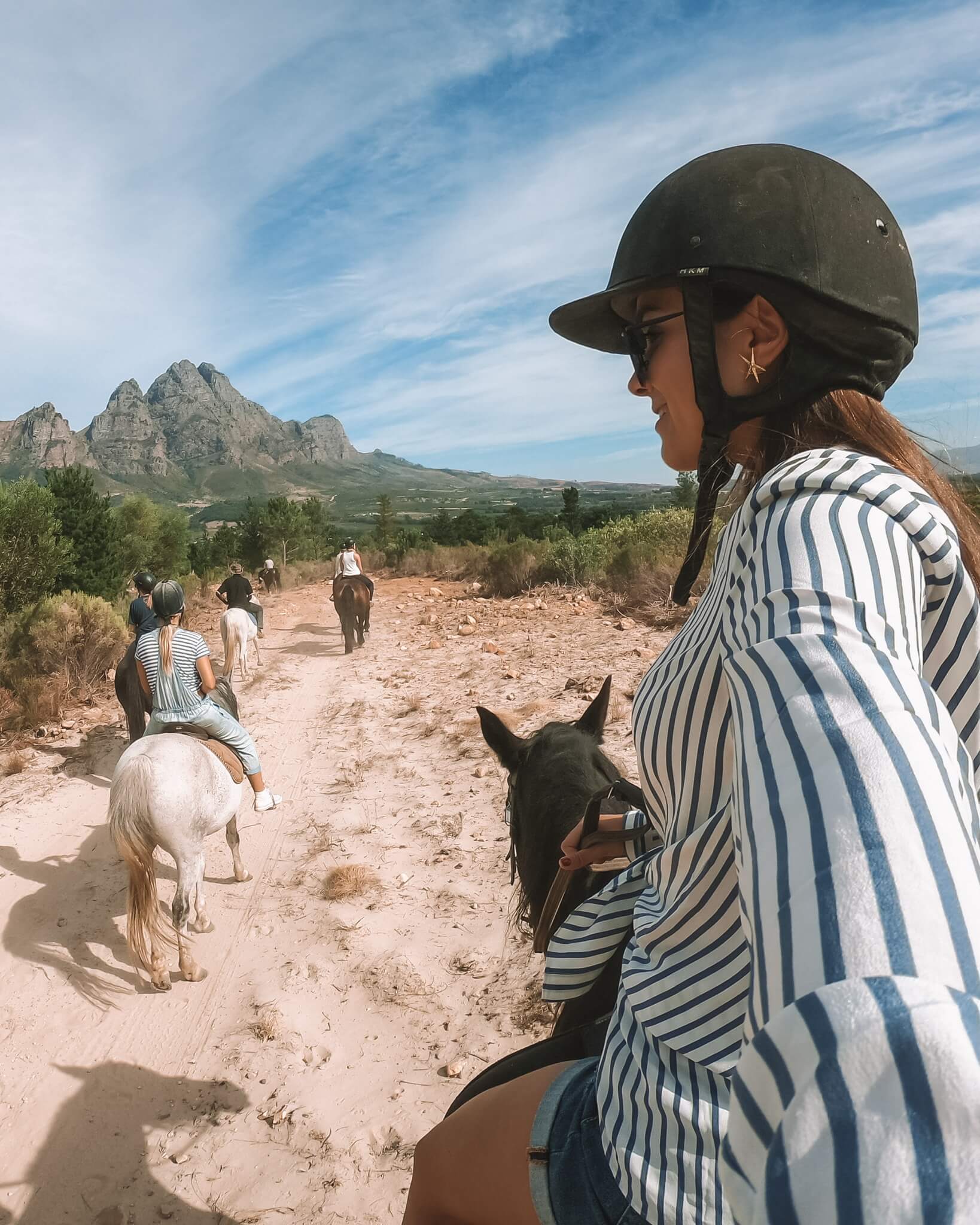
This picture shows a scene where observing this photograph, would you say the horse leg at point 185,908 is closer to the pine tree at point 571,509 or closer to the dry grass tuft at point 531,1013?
the dry grass tuft at point 531,1013

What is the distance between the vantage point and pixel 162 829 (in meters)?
4.24

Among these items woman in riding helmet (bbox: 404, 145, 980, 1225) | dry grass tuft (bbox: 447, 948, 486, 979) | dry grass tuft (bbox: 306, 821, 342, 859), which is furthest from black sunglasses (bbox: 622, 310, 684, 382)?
dry grass tuft (bbox: 306, 821, 342, 859)

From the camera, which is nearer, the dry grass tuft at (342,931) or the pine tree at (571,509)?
the dry grass tuft at (342,931)

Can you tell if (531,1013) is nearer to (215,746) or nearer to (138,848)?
(138,848)

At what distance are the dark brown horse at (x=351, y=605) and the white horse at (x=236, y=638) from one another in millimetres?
2080

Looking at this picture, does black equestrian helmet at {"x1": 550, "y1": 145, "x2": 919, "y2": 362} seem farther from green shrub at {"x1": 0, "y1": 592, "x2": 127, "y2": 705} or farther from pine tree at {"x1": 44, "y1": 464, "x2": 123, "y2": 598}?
pine tree at {"x1": 44, "y1": 464, "x2": 123, "y2": 598}

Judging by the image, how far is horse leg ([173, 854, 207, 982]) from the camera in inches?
169

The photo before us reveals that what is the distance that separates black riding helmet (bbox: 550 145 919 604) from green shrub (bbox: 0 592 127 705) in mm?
10005

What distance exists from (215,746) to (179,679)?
1.74 ft

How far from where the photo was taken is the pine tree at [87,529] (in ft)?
50.4

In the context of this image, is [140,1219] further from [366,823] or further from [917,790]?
[917,790]

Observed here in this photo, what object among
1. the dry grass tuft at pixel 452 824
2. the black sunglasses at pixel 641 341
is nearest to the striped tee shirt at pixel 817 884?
the black sunglasses at pixel 641 341

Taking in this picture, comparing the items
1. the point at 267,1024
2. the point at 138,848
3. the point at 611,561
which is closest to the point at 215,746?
the point at 138,848

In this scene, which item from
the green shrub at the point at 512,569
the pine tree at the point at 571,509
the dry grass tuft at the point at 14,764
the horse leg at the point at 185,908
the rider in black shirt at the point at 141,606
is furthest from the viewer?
the pine tree at the point at 571,509
